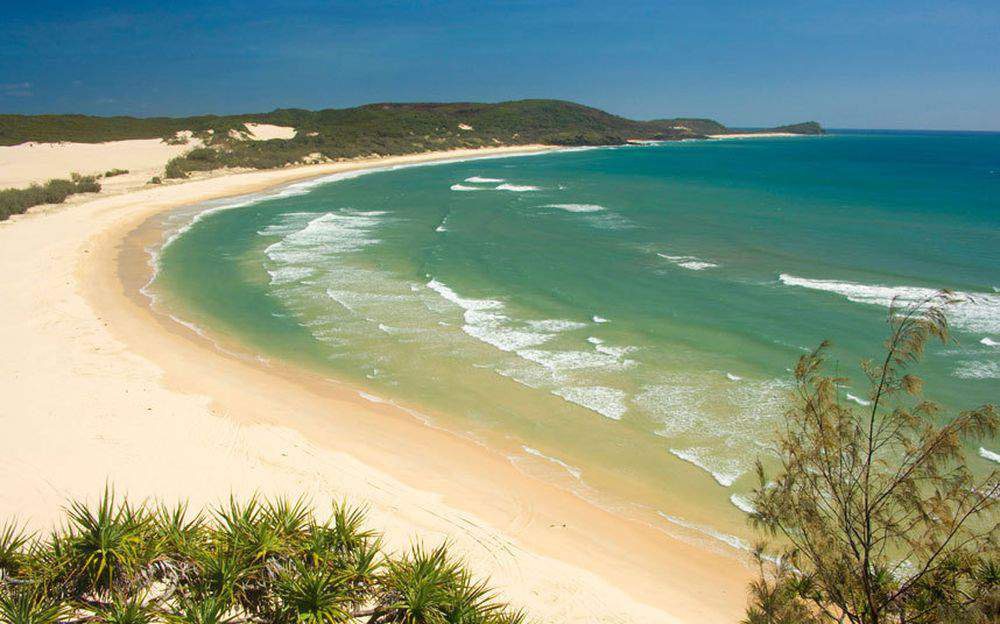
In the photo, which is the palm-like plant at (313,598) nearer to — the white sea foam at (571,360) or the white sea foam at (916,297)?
the white sea foam at (571,360)

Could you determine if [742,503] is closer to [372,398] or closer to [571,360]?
[571,360]

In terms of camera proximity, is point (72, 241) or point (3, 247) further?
point (72, 241)

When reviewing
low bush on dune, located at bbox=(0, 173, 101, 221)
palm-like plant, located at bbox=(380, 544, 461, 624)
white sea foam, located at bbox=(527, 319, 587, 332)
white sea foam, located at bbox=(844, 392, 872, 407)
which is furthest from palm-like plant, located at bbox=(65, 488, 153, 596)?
low bush on dune, located at bbox=(0, 173, 101, 221)

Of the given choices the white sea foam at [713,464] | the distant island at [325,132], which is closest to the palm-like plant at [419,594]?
the white sea foam at [713,464]

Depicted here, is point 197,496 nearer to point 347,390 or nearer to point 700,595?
point 347,390

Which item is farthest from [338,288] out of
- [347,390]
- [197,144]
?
[197,144]

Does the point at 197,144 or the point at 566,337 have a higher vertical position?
the point at 197,144

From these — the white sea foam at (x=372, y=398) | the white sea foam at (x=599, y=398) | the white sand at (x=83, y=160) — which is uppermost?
the white sand at (x=83, y=160)
